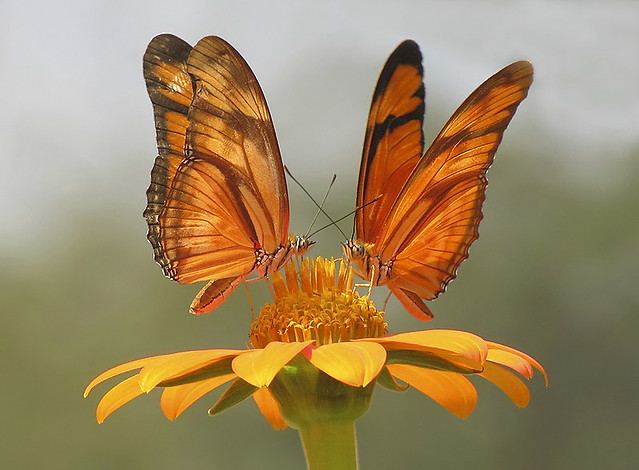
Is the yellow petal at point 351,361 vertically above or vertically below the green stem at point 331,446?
above

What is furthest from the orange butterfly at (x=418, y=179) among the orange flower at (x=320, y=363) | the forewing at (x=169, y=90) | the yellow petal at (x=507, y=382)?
the forewing at (x=169, y=90)

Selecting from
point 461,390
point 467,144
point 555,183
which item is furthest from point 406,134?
point 555,183

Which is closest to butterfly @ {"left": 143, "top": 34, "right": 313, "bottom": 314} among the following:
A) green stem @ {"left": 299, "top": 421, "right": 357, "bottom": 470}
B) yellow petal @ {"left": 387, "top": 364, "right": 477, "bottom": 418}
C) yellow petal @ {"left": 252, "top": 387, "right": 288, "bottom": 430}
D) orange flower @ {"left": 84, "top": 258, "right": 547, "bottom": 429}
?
orange flower @ {"left": 84, "top": 258, "right": 547, "bottom": 429}

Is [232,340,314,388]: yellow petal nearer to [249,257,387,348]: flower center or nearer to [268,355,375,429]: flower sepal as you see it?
[268,355,375,429]: flower sepal

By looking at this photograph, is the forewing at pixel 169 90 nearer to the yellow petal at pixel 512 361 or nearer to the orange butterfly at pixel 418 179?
the orange butterfly at pixel 418 179

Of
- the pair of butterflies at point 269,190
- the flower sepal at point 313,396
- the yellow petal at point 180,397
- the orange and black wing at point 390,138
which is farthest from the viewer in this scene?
the orange and black wing at point 390,138

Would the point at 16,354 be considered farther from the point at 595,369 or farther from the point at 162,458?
the point at 595,369

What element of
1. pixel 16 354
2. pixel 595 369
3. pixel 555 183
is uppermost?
pixel 555 183
